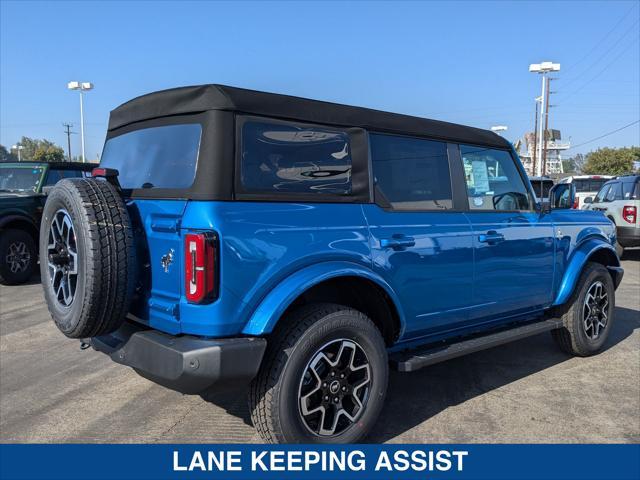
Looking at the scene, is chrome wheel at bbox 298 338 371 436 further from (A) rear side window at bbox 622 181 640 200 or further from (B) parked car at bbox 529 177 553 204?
(A) rear side window at bbox 622 181 640 200

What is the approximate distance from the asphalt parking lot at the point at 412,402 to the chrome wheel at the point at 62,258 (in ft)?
3.09

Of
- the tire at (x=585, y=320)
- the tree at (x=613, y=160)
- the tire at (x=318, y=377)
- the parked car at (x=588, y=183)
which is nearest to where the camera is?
the tire at (x=318, y=377)

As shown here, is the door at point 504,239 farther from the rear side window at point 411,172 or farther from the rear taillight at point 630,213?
the rear taillight at point 630,213

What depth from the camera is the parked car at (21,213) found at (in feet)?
26.0

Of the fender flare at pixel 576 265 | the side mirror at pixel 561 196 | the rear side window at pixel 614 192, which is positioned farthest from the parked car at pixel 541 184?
the rear side window at pixel 614 192

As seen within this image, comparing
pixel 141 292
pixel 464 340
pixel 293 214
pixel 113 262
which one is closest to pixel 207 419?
pixel 141 292

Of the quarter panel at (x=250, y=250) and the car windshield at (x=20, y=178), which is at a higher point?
the car windshield at (x=20, y=178)

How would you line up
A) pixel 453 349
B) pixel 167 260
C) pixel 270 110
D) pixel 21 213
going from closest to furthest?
1. pixel 167 260
2. pixel 270 110
3. pixel 453 349
4. pixel 21 213

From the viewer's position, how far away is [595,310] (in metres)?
4.84

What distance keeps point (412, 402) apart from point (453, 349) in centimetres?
55

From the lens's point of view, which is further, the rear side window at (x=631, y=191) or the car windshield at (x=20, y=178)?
the rear side window at (x=631, y=191)

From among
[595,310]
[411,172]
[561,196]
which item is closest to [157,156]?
[411,172]

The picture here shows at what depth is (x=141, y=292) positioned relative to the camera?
285 cm

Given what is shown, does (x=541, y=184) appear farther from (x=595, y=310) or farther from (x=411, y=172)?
(x=411, y=172)
